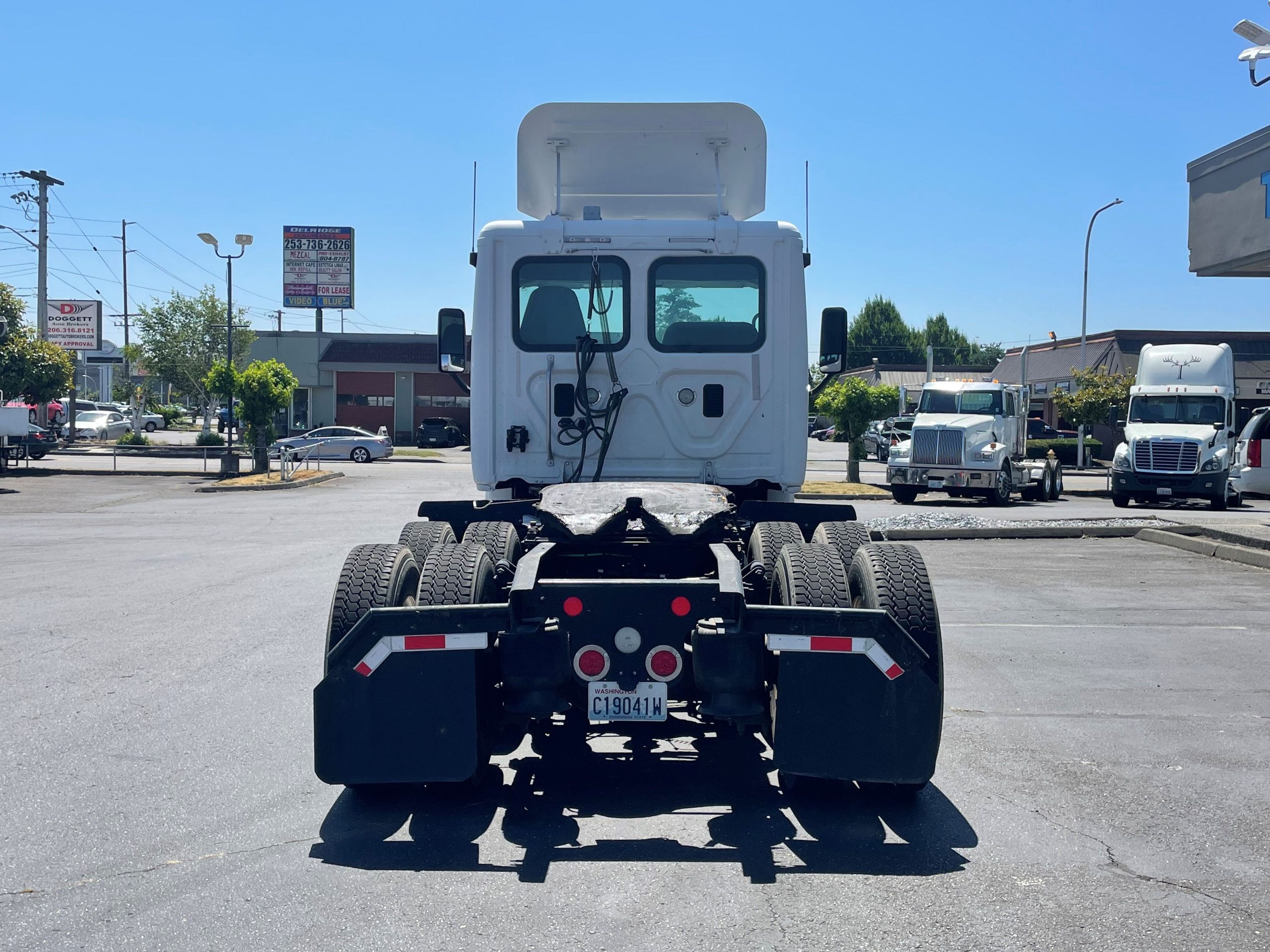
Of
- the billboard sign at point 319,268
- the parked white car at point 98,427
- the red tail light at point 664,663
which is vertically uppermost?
the billboard sign at point 319,268

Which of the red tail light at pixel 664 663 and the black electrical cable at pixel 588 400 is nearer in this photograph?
the red tail light at pixel 664 663

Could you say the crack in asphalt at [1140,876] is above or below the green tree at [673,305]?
below

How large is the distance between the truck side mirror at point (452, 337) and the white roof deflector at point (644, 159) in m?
1.08

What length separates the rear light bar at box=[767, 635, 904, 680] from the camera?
4.72m

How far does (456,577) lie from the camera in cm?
511

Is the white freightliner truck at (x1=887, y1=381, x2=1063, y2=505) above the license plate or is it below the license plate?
above

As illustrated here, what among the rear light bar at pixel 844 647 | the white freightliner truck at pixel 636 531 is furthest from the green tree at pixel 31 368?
the rear light bar at pixel 844 647

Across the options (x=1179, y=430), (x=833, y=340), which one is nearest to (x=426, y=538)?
(x=833, y=340)

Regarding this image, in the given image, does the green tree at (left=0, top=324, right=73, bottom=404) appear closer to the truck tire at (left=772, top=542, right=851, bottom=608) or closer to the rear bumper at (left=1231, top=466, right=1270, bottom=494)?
the rear bumper at (left=1231, top=466, right=1270, bottom=494)

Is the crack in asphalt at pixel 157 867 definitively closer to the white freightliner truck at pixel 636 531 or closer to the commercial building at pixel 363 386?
the white freightliner truck at pixel 636 531

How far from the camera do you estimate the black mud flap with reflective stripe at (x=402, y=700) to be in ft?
15.8

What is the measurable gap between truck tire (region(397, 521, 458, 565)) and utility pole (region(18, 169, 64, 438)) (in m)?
41.9

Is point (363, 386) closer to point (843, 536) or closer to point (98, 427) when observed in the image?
point (98, 427)

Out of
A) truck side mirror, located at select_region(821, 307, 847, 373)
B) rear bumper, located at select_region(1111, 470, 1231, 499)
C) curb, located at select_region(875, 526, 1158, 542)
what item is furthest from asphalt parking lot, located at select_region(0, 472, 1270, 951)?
rear bumper, located at select_region(1111, 470, 1231, 499)
